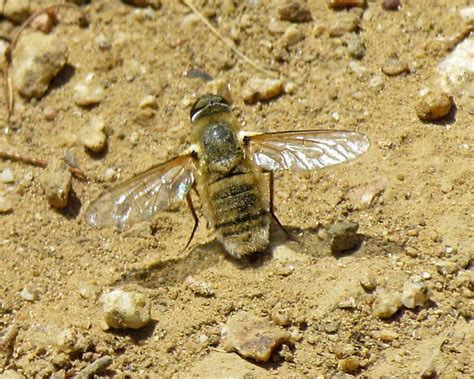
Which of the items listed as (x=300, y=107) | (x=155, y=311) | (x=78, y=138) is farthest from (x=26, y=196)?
(x=300, y=107)

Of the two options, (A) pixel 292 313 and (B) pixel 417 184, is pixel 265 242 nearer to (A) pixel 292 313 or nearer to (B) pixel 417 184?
(A) pixel 292 313

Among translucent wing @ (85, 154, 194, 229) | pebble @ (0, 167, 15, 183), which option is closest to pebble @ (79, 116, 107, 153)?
pebble @ (0, 167, 15, 183)

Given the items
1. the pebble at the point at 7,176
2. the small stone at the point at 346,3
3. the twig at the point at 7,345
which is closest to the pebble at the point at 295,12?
the small stone at the point at 346,3

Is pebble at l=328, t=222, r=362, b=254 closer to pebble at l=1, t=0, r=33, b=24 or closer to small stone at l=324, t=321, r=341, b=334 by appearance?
small stone at l=324, t=321, r=341, b=334

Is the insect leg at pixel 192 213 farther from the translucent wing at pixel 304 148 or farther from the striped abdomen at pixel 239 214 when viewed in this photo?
the translucent wing at pixel 304 148

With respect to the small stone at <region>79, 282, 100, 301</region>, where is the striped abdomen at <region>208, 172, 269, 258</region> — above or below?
above

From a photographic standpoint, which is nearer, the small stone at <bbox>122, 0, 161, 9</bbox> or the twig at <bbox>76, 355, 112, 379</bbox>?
the twig at <bbox>76, 355, 112, 379</bbox>
